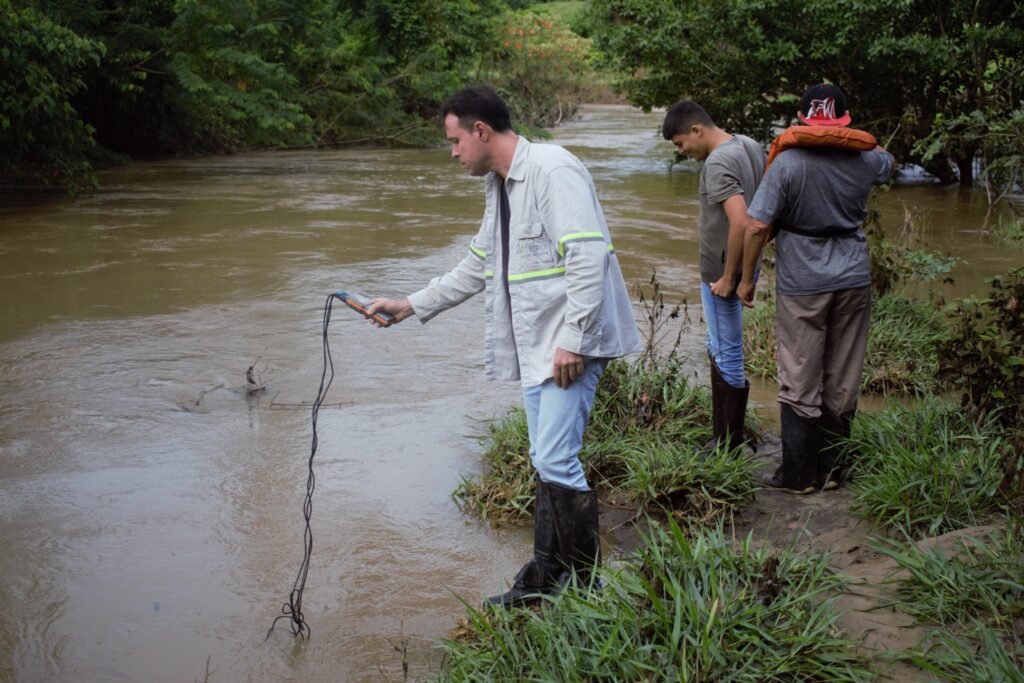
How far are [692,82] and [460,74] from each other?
10043 mm

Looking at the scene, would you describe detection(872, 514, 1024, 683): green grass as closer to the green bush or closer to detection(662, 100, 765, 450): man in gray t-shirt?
the green bush

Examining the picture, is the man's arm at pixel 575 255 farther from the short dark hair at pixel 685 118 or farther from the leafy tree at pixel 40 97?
the leafy tree at pixel 40 97

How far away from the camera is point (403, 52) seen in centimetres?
2434

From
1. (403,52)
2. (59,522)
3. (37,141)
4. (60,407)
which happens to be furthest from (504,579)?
(403,52)

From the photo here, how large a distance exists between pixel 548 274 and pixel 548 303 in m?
0.10

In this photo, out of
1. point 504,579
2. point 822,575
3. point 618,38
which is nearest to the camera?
point 822,575

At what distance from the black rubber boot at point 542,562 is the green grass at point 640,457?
952mm

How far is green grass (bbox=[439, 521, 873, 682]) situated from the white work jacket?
30.1 inches

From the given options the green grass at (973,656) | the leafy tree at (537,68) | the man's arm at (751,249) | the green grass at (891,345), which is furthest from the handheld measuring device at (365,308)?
the leafy tree at (537,68)

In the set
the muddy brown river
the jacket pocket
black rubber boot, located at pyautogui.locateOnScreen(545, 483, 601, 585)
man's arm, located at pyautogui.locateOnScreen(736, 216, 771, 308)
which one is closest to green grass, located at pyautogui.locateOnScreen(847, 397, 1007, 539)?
man's arm, located at pyautogui.locateOnScreen(736, 216, 771, 308)

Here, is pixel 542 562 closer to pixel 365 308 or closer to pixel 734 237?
pixel 365 308

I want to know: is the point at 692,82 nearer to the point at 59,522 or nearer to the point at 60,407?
the point at 60,407

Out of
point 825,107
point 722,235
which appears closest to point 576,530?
point 722,235

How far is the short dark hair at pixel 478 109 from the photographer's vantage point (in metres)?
3.86
